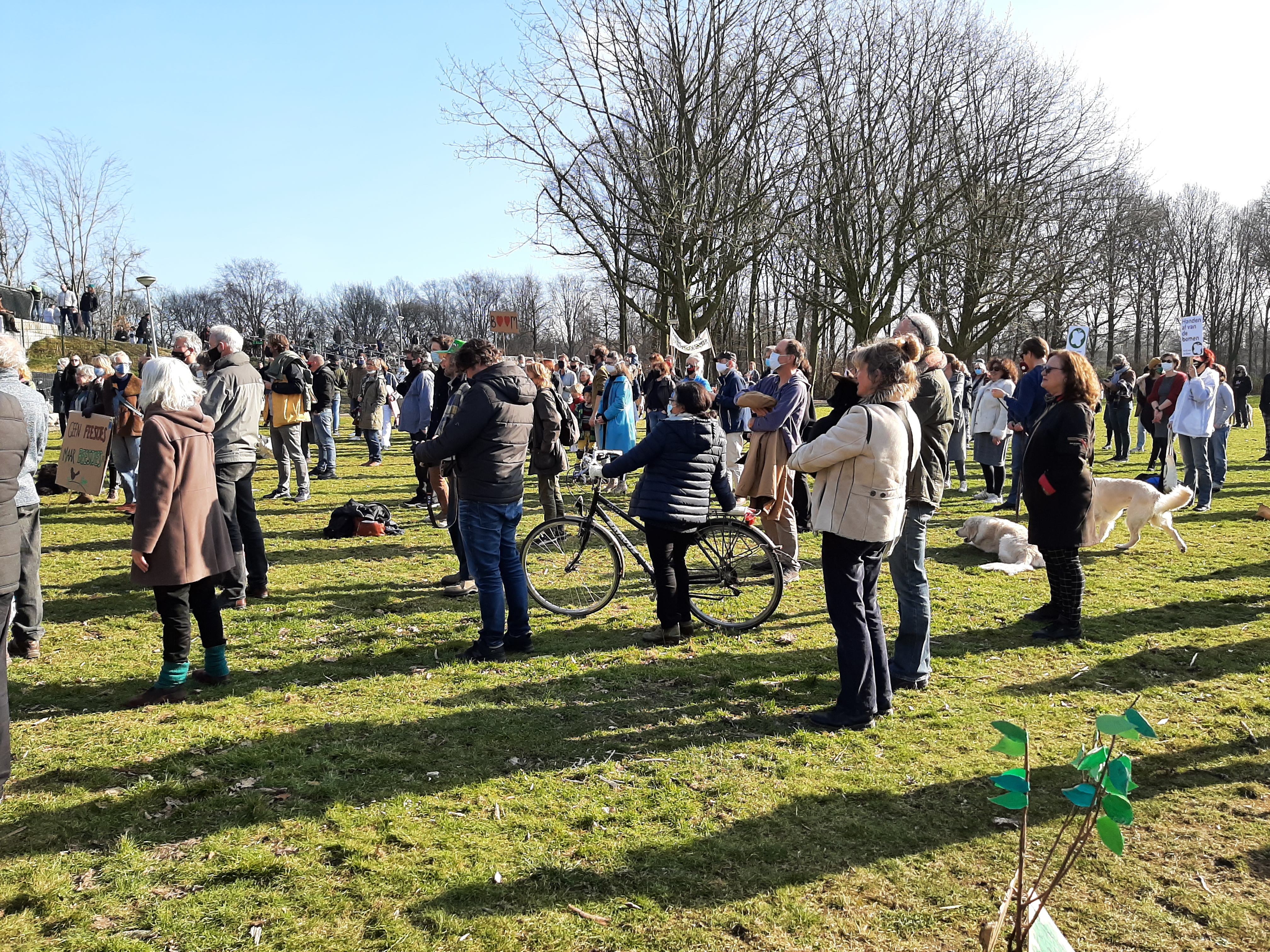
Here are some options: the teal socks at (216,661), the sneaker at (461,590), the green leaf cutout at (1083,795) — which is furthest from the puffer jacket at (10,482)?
the green leaf cutout at (1083,795)

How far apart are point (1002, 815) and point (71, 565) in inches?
337

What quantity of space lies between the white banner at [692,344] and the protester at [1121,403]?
27.0 feet

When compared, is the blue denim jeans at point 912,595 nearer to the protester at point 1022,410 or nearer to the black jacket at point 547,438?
the black jacket at point 547,438

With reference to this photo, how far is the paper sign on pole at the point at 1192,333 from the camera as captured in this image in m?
15.8

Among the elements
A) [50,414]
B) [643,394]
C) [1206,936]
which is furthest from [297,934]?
[643,394]

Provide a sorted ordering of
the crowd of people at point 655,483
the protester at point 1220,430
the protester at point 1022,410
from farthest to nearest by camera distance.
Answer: the protester at point 1220,430 → the protester at point 1022,410 → the crowd of people at point 655,483

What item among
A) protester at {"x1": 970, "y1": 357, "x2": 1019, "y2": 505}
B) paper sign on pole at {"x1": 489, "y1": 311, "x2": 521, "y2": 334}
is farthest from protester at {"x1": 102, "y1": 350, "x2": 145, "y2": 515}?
paper sign on pole at {"x1": 489, "y1": 311, "x2": 521, "y2": 334}

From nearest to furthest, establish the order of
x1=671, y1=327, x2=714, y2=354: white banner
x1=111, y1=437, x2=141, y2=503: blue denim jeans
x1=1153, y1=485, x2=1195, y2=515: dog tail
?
x1=1153, y1=485, x2=1195, y2=515: dog tail
x1=111, y1=437, x2=141, y2=503: blue denim jeans
x1=671, y1=327, x2=714, y2=354: white banner

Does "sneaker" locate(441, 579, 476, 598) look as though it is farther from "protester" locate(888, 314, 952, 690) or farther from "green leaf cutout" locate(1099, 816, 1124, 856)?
"green leaf cutout" locate(1099, 816, 1124, 856)

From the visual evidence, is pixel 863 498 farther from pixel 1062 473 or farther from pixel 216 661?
pixel 216 661

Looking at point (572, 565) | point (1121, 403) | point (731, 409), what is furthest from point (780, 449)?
point (1121, 403)

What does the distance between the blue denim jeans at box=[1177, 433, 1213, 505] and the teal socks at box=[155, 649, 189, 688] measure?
11.6 meters

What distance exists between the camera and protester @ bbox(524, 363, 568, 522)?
8.08 m

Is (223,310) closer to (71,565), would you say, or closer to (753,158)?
(753,158)
